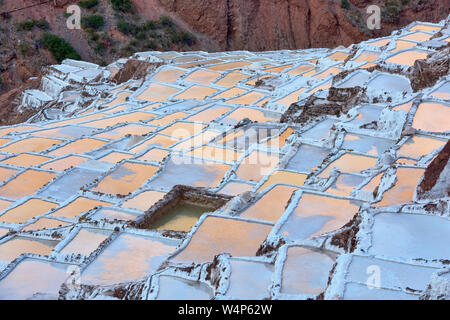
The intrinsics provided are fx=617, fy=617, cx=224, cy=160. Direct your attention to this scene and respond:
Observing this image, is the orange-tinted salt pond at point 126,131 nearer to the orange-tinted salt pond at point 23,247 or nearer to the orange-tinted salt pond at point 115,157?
the orange-tinted salt pond at point 115,157

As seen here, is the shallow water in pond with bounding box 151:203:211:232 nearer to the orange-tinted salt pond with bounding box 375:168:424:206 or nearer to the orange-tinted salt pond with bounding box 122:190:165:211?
the orange-tinted salt pond with bounding box 122:190:165:211

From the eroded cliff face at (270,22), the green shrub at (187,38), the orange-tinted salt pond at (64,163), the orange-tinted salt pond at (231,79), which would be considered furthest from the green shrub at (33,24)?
the orange-tinted salt pond at (64,163)

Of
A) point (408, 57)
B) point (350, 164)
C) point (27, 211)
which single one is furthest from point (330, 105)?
point (27, 211)

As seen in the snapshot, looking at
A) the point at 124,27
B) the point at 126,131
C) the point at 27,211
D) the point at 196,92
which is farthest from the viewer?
the point at 124,27

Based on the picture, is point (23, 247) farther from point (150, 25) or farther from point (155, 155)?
point (150, 25)
